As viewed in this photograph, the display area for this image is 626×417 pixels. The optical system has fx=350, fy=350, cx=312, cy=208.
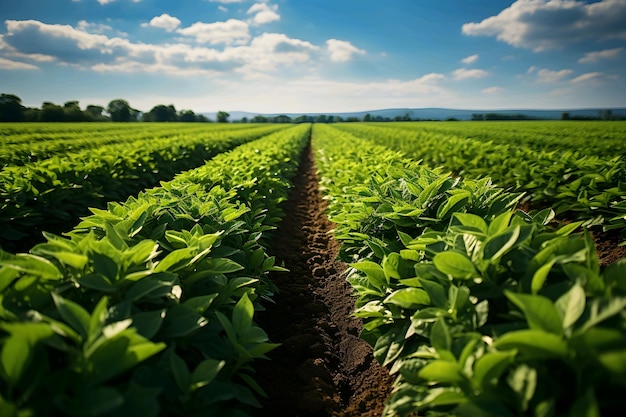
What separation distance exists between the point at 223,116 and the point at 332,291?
110m

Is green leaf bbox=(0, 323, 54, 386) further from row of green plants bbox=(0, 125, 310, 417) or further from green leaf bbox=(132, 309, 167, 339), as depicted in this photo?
green leaf bbox=(132, 309, 167, 339)

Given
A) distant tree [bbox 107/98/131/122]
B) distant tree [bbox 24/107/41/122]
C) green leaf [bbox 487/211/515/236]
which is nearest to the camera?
green leaf [bbox 487/211/515/236]

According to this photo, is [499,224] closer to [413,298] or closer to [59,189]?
[413,298]

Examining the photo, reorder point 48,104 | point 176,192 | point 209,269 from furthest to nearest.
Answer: point 48,104 → point 176,192 → point 209,269

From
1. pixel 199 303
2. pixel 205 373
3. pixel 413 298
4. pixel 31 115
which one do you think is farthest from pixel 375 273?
pixel 31 115

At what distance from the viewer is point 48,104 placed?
235 feet

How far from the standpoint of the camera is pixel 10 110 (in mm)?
63250

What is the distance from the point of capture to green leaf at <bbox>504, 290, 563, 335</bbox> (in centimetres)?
106

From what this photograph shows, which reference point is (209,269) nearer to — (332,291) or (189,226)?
(189,226)

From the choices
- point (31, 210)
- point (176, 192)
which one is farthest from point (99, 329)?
point (31, 210)

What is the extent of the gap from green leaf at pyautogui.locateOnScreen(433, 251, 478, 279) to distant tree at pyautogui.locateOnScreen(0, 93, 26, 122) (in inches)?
3226

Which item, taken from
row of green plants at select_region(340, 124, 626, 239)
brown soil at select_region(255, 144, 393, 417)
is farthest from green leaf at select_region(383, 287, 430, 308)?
row of green plants at select_region(340, 124, 626, 239)

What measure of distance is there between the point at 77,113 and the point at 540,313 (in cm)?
8443

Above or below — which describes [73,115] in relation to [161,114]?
below
